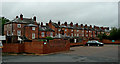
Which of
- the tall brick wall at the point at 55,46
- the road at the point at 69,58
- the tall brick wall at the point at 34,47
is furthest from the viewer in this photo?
the tall brick wall at the point at 55,46

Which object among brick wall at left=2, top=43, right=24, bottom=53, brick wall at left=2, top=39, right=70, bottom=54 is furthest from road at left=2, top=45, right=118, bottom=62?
brick wall at left=2, top=43, right=24, bottom=53

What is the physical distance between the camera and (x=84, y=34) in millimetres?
69375

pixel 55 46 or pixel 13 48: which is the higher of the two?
pixel 55 46

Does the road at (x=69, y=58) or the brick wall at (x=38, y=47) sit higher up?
the brick wall at (x=38, y=47)

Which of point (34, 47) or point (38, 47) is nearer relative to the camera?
point (38, 47)

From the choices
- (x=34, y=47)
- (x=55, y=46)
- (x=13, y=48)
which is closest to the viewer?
(x=34, y=47)

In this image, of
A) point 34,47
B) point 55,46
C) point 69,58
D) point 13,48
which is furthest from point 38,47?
point 69,58

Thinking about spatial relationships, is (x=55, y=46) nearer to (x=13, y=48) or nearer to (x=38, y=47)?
(x=38, y=47)

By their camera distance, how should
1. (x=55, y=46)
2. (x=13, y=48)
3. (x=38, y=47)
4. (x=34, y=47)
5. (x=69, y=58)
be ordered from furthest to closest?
(x=13, y=48), (x=55, y=46), (x=34, y=47), (x=38, y=47), (x=69, y=58)

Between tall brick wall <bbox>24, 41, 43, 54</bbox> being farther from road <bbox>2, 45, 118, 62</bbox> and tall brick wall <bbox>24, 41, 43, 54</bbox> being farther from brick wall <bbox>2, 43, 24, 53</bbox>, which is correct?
road <bbox>2, 45, 118, 62</bbox>

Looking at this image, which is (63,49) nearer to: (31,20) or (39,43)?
(39,43)

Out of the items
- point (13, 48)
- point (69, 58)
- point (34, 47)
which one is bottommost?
point (69, 58)

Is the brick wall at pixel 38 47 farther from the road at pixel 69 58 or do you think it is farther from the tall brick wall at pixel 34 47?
the road at pixel 69 58

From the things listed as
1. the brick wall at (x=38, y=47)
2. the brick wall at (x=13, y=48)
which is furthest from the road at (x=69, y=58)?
the brick wall at (x=13, y=48)
